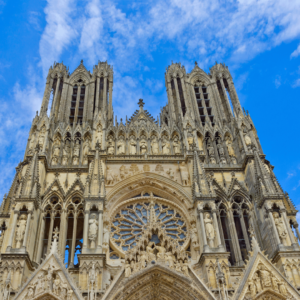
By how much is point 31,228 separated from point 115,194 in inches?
179

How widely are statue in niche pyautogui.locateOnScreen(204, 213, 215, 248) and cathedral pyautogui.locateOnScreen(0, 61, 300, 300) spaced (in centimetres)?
6

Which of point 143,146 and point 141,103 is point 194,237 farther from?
point 141,103

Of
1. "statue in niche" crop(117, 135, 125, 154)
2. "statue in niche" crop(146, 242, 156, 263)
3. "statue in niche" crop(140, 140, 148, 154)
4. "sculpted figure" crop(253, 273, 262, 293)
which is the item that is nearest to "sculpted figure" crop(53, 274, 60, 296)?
"statue in niche" crop(146, 242, 156, 263)

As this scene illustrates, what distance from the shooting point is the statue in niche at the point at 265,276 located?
15620 mm

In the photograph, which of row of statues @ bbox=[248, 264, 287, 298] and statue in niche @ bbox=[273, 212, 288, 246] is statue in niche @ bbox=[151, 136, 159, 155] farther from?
row of statues @ bbox=[248, 264, 287, 298]

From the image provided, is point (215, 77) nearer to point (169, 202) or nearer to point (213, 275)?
point (169, 202)

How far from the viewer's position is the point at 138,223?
19938 mm

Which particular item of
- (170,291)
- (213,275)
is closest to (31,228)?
(170,291)

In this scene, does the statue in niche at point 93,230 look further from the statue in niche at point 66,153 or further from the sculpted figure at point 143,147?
the sculpted figure at point 143,147

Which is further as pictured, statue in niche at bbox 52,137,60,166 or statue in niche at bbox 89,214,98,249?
statue in niche at bbox 52,137,60,166

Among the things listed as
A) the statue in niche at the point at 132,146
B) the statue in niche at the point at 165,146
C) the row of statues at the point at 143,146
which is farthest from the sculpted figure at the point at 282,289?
the statue in niche at the point at 132,146

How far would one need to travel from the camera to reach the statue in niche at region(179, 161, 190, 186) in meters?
20.9

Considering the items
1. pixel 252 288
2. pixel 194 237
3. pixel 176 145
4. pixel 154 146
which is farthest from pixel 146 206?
pixel 252 288

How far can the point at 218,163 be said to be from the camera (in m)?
22.4
